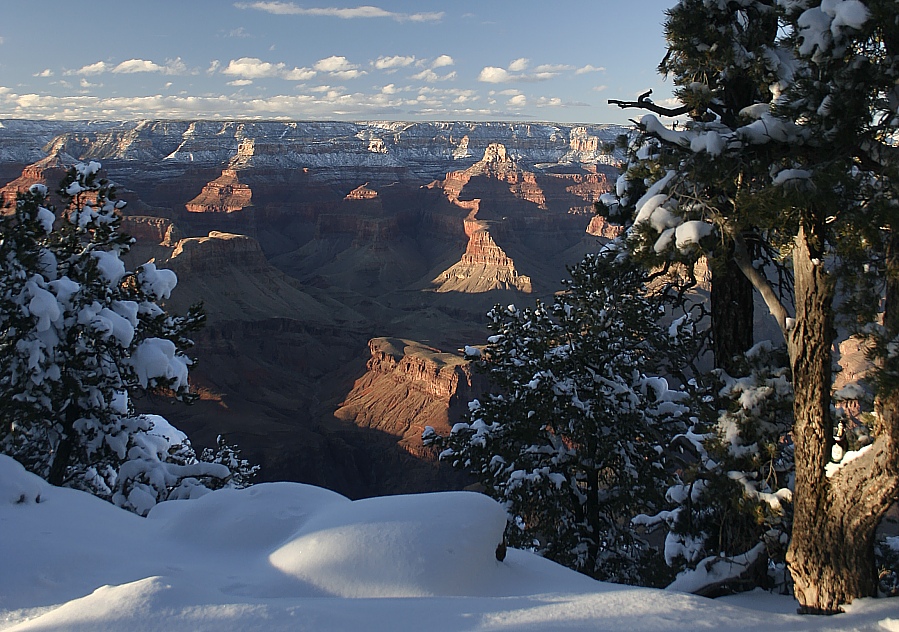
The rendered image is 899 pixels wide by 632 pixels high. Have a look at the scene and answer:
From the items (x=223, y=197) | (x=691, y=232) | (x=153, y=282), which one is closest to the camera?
(x=691, y=232)

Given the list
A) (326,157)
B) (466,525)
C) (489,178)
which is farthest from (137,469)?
(326,157)

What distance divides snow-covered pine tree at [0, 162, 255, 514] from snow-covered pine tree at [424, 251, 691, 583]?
461 cm

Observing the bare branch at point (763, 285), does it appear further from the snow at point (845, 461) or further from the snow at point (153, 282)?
the snow at point (153, 282)

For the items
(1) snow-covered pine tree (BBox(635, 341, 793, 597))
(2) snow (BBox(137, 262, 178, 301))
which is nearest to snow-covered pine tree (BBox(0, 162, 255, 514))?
(2) snow (BBox(137, 262, 178, 301))

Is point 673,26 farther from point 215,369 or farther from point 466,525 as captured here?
point 215,369

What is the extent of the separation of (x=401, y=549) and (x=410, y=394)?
47363 millimetres

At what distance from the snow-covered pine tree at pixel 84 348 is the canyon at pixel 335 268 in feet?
5.13

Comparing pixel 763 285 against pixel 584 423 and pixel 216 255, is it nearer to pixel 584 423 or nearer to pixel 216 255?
pixel 584 423

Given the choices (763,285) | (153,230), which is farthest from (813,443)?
(153,230)

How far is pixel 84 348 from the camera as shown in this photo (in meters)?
11.2

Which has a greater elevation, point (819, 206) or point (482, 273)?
point (819, 206)

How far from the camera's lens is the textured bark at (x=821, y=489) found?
497cm

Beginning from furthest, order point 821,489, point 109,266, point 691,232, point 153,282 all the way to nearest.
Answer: point 153,282, point 109,266, point 821,489, point 691,232

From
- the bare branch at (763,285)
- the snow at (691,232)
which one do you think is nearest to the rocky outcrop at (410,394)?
the bare branch at (763,285)
